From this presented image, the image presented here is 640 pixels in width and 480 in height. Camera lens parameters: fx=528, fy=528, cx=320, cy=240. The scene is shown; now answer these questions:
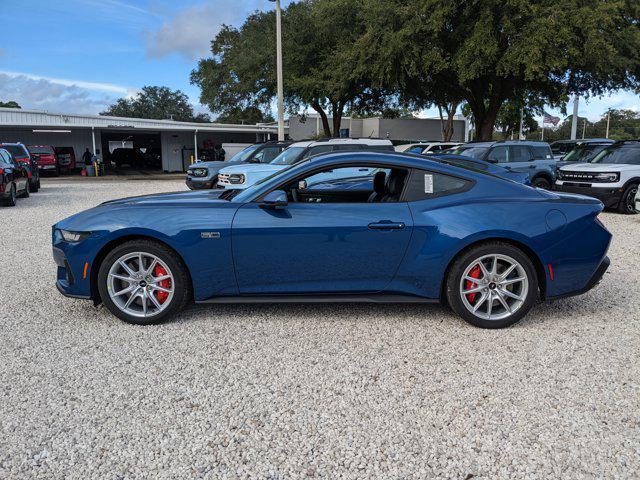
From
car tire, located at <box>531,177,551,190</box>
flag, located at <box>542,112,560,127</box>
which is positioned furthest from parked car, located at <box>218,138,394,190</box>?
flag, located at <box>542,112,560,127</box>

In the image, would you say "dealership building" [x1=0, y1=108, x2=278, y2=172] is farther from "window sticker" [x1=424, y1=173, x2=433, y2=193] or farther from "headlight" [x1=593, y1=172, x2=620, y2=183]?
"window sticker" [x1=424, y1=173, x2=433, y2=193]

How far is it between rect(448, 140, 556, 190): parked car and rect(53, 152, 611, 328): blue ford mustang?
1014 centimetres

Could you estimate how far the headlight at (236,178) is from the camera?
12.9 metres

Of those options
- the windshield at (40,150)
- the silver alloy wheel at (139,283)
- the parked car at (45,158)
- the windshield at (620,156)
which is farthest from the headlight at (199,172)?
the windshield at (40,150)

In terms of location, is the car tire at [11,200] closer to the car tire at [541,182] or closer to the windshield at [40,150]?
the car tire at [541,182]

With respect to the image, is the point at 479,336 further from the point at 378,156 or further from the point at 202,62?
the point at 202,62

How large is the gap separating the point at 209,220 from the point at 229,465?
224cm

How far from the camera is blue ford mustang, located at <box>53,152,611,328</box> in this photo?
14.4 feet

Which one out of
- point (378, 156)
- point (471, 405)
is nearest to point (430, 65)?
point (378, 156)

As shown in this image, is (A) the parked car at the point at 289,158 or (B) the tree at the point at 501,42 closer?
(A) the parked car at the point at 289,158

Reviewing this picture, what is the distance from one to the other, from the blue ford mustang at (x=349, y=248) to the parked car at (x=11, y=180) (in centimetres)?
1108

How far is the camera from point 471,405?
3246 mm

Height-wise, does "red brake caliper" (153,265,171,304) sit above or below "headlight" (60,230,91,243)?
below

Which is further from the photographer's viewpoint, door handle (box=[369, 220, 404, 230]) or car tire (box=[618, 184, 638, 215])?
car tire (box=[618, 184, 638, 215])
